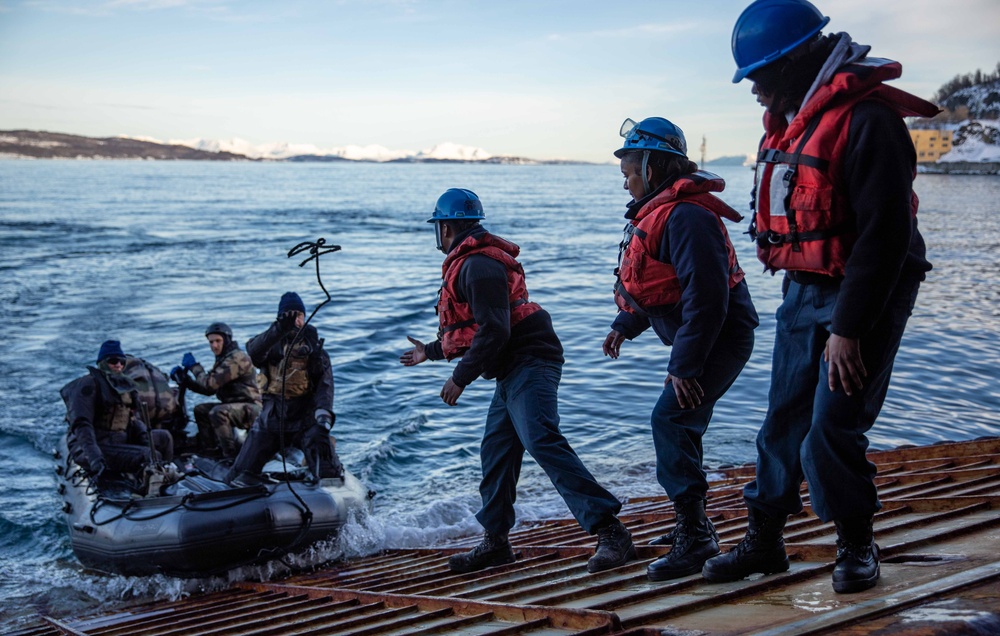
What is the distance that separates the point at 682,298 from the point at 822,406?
1.05 m

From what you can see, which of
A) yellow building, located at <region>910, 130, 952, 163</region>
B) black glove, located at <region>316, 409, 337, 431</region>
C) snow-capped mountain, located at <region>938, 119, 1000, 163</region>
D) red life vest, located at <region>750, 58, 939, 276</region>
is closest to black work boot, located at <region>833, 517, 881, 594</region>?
red life vest, located at <region>750, 58, 939, 276</region>

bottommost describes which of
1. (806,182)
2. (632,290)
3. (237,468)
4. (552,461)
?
(237,468)

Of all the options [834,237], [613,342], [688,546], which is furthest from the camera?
[613,342]

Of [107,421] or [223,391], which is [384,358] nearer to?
[223,391]

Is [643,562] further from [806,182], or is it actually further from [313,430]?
[313,430]

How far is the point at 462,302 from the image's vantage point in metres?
5.58

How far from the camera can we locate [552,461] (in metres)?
5.09

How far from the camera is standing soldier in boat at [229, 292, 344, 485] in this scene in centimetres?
957

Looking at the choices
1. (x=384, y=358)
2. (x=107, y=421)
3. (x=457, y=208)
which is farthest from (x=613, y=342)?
(x=384, y=358)

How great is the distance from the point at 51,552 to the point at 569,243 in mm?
36302

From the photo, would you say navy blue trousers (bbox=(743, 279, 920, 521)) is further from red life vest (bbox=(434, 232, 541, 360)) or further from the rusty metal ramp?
red life vest (bbox=(434, 232, 541, 360))

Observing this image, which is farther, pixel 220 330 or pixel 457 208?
pixel 220 330

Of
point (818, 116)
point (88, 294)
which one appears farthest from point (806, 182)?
point (88, 294)

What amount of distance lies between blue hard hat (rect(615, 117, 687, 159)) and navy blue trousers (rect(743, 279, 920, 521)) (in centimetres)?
115
